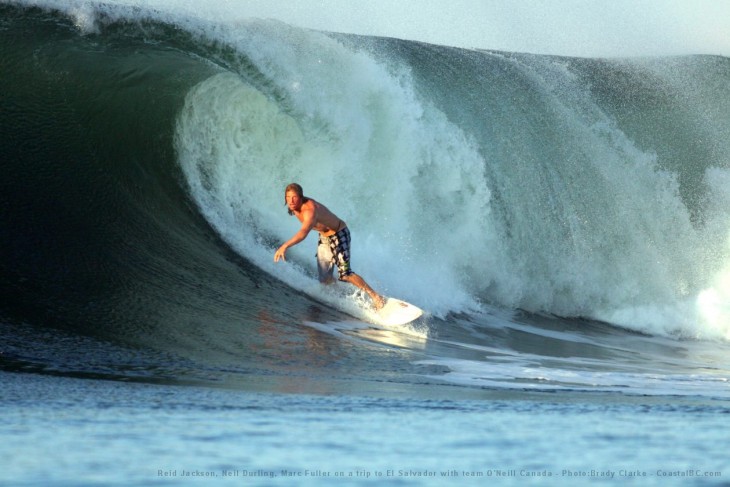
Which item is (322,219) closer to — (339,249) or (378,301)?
(339,249)

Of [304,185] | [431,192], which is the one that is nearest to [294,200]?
[304,185]

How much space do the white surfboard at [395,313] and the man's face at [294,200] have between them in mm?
1024

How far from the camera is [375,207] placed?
10727 mm

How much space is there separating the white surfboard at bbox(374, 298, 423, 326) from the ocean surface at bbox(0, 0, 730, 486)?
131 mm

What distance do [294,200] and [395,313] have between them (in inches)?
46.1

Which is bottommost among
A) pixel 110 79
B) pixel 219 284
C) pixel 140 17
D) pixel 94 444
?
pixel 94 444

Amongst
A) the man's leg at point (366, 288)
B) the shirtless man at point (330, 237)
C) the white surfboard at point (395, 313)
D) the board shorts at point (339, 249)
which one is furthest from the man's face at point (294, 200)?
the white surfboard at point (395, 313)

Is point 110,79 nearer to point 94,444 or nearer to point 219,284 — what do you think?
point 219,284

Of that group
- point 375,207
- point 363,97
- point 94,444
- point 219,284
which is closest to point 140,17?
point 363,97

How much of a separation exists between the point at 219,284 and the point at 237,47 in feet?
10.5

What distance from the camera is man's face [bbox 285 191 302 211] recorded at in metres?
7.66

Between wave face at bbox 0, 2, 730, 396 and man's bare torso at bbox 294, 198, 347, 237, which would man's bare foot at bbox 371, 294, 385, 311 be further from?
man's bare torso at bbox 294, 198, 347, 237

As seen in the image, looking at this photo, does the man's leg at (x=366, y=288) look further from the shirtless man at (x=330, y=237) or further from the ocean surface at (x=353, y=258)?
the ocean surface at (x=353, y=258)

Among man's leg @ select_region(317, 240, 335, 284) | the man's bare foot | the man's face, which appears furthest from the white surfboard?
the man's face
